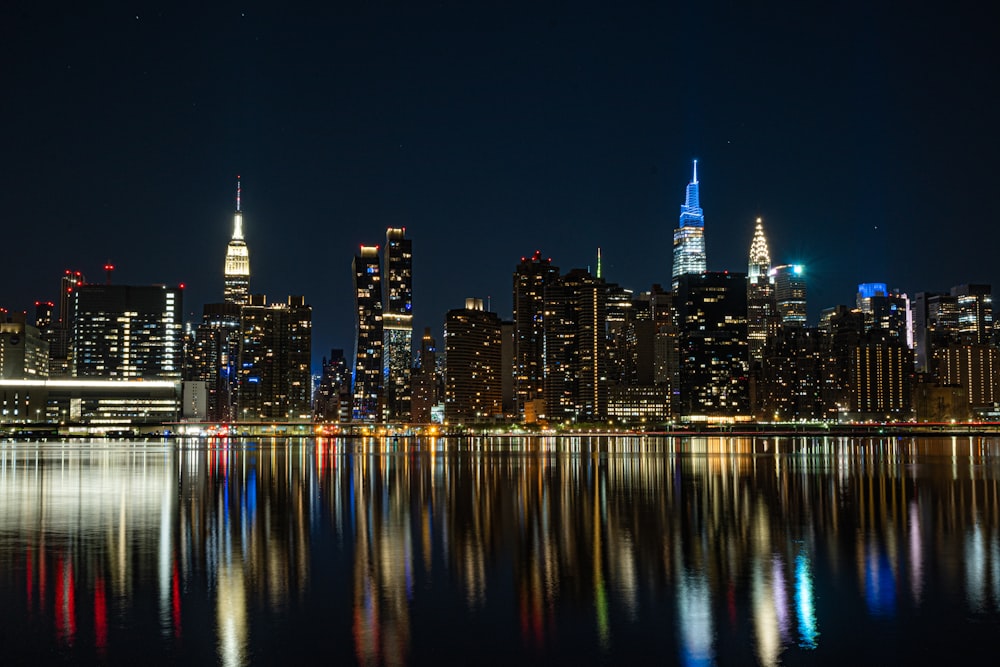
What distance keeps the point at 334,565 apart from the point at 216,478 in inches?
1651

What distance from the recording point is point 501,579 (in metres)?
24.2

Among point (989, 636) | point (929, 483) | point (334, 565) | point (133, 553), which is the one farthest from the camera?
point (929, 483)

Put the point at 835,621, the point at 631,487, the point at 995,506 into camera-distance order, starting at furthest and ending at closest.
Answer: the point at 631,487
the point at 995,506
the point at 835,621

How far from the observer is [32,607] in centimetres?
2061

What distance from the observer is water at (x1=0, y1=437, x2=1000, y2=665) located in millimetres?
17500

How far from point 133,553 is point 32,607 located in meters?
7.55

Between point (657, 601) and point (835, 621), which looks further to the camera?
point (657, 601)

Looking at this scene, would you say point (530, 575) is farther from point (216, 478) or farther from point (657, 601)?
point (216, 478)

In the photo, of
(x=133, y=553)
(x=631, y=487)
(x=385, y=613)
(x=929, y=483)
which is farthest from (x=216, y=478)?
(x=385, y=613)

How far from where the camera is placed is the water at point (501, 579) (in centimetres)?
1750

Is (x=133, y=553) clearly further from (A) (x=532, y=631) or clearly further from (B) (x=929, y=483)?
(B) (x=929, y=483)

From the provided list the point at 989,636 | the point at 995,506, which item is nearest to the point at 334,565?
the point at 989,636

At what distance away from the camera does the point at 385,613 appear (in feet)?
66.7

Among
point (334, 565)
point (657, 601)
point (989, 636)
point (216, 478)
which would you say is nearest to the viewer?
point (989, 636)
